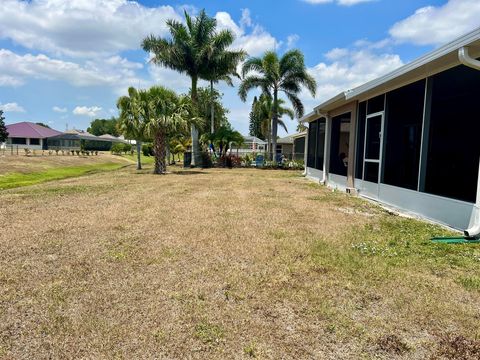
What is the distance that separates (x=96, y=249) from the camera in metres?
4.62

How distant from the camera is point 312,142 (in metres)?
17.2

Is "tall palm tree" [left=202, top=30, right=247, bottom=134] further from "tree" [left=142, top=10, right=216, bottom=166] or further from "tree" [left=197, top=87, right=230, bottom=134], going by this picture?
"tree" [left=197, top=87, right=230, bottom=134]

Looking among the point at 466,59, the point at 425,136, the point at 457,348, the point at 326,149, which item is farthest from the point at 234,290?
the point at 326,149

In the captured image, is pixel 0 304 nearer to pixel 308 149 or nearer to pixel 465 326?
pixel 465 326

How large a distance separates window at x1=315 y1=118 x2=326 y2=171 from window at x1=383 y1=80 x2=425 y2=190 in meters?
6.46

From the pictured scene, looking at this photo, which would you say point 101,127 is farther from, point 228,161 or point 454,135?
point 454,135

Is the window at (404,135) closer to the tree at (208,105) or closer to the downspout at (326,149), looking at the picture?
the downspout at (326,149)

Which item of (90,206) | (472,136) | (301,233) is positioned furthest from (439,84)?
(90,206)

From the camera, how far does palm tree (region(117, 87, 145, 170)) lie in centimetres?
1734

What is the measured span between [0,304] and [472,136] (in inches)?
255

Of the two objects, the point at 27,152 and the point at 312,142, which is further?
the point at 27,152

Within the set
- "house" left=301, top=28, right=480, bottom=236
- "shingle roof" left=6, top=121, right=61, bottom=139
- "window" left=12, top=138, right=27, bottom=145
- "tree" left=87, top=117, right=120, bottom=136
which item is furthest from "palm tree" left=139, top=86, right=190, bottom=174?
"tree" left=87, top=117, right=120, bottom=136

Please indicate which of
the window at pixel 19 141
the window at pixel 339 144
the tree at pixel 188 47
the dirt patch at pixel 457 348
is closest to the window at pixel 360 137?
the window at pixel 339 144

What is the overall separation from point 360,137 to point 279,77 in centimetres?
1652
